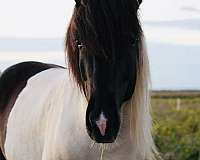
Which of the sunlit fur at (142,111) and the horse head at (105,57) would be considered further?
the sunlit fur at (142,111)

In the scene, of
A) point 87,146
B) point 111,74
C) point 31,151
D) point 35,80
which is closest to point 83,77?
point 111,74

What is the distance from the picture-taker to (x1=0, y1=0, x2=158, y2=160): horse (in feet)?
12.7

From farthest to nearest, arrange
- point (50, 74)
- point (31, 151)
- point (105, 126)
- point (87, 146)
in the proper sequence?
point (50, 74) < point (31, 151) < point (87, 146) < point (105, 126)

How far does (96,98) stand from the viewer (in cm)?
383

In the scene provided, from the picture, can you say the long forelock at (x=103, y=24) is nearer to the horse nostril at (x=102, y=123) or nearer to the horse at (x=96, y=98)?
the horse at (x=96, y=98)

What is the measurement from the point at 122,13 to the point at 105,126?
727 millimetres

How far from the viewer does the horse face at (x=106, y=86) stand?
150 inches

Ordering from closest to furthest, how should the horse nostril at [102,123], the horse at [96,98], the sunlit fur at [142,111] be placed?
the horse nostril at [102,123]
the horse at [96,98]
the sunlit fur at [142,111]

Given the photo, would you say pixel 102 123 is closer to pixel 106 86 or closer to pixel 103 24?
pixel 106 86

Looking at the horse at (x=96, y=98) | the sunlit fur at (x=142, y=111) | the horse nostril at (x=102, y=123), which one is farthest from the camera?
the sunlit fur at (x=142, y=111)

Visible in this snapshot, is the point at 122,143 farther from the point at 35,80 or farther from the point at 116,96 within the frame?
the point at 35,80

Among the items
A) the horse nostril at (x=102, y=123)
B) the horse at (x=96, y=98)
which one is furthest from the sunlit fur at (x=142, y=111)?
the horse nostril at (x=102, y=123)

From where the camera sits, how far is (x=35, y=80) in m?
5.72

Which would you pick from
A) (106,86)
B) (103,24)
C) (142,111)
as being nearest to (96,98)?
(106,86)
